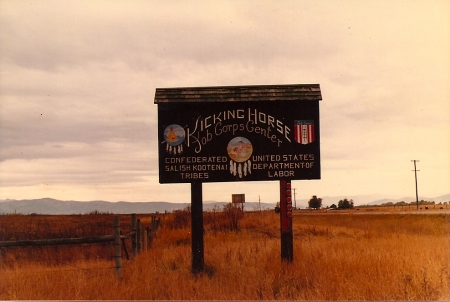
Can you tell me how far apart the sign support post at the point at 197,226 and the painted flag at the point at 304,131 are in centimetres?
289

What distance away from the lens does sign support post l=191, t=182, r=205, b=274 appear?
39.5ft

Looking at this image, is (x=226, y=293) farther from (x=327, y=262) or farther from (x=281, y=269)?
(x=327, y=262)

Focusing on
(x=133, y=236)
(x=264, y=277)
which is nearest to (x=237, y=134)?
(x=264, y=277)

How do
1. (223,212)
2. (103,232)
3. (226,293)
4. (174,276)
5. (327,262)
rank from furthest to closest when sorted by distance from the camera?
(103,232) → (223,212) → (327,262) → (174,276) → (226,293)

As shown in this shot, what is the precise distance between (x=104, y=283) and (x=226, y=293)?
2854mm

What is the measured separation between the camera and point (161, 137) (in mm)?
12086

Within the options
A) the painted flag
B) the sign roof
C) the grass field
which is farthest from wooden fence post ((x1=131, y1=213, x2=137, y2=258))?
the painted flag

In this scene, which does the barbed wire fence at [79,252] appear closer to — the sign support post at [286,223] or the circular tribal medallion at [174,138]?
the circular tribal medallion at [174,138]

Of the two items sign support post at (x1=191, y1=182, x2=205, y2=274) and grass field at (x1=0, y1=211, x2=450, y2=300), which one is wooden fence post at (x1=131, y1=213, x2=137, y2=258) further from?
sign support post at (x1=191, y1=182, x2=205, y2=274)

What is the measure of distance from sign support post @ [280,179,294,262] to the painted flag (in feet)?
3.83

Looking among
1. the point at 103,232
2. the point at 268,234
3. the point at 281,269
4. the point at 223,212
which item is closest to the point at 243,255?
the point at 281,269

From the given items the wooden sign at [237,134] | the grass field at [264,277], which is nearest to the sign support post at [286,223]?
the grass field at [264,277]

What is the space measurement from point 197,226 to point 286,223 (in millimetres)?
2389

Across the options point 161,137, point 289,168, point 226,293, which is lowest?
point 226,293
